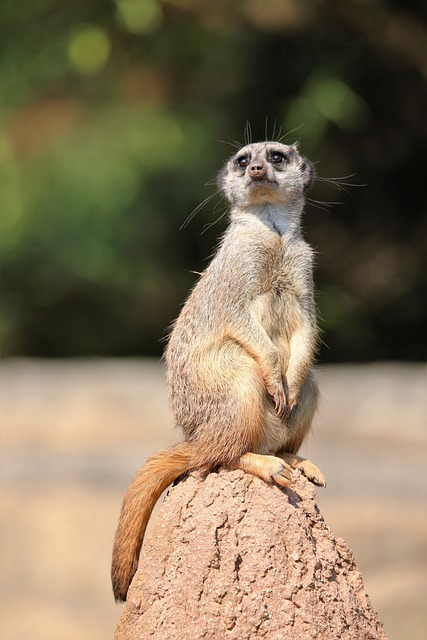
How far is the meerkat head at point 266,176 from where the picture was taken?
3.77 metres

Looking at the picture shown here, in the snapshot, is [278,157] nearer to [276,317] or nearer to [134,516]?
[276,317]

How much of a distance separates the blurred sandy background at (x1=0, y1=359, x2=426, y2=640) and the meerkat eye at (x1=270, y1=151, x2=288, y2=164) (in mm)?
4164

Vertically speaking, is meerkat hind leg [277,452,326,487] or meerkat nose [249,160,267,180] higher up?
meerkat nose [249,160,267,180]

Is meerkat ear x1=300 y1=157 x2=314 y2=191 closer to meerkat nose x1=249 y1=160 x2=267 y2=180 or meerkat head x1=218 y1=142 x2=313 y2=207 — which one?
meerkat head x1=218 y1=142 x2=313 y2=207

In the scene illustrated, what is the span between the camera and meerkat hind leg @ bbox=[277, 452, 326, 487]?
12.0 feet

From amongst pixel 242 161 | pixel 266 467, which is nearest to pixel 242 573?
pixel 266 467

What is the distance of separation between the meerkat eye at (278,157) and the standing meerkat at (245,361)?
0.13 ft

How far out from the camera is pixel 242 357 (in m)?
3.62

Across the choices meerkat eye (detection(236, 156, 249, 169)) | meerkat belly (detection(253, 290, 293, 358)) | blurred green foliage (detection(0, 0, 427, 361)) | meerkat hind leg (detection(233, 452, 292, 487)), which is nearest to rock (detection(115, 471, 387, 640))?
meerkat hind leg (detection(233, 452, 292, 487))

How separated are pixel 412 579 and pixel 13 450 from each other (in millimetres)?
3676

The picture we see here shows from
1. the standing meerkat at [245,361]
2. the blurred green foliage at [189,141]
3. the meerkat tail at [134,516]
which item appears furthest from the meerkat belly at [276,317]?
the blurred green foliage at [189,141]

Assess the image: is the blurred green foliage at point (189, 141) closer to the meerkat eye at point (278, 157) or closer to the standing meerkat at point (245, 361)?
the meerkat eye at point (278, 157)

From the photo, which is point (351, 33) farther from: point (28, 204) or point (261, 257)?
point (261, 257)

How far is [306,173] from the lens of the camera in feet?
13.0
